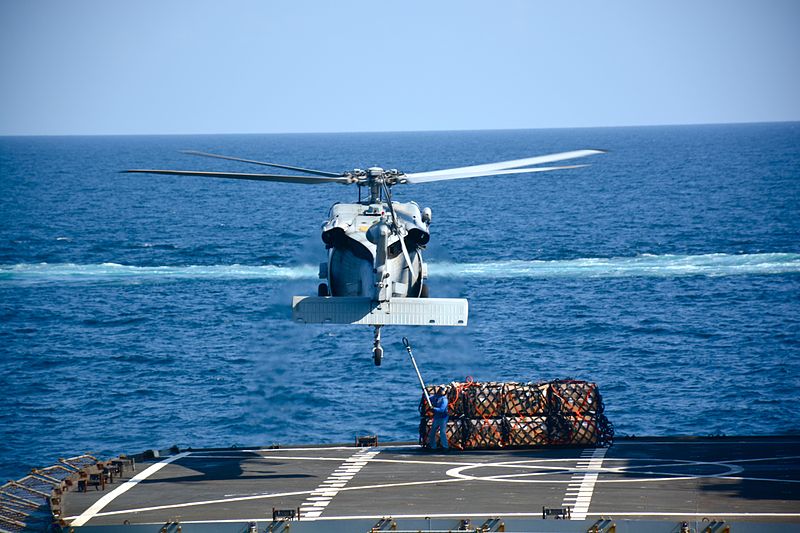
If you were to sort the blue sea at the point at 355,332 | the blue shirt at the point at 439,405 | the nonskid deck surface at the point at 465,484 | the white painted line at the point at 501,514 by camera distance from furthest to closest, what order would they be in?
the blue sea at the point at 355,332, the blue shirt at the point at 439,405, the nonskid deck surface at the point at 465,484, the white painted line at the point at 501,514

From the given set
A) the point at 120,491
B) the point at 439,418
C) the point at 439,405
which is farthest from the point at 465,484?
the point at 120,491

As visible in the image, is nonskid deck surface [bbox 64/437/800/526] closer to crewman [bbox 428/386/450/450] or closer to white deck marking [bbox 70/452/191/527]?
white deck marking [bbox 70/452/191/527]

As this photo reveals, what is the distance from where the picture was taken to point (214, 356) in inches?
3187

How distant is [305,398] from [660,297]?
127ft

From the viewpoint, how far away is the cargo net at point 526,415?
44.2 metres

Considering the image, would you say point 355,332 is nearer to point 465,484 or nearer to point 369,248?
point 369,248

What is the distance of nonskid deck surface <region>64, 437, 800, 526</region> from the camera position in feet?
118

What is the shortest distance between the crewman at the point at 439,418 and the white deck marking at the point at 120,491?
973cm

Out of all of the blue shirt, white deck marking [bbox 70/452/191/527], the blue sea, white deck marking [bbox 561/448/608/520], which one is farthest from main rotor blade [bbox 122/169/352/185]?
white deck marking [bbox 561/448/608/520]

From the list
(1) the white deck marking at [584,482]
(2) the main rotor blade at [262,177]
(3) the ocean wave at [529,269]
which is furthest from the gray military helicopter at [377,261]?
(3) the ocean wave at [529,269]

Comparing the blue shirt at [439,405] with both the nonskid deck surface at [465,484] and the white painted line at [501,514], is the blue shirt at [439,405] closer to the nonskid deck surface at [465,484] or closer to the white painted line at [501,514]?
the nonskid deck surface at [465,484]

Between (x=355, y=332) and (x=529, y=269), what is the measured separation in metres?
24.2

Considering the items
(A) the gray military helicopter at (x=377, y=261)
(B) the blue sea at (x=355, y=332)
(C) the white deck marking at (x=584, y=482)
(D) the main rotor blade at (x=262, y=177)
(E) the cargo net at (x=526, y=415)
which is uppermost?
(D) the main rotor blade at (x=262, y=177)

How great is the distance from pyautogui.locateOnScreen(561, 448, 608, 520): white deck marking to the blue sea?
913cm
